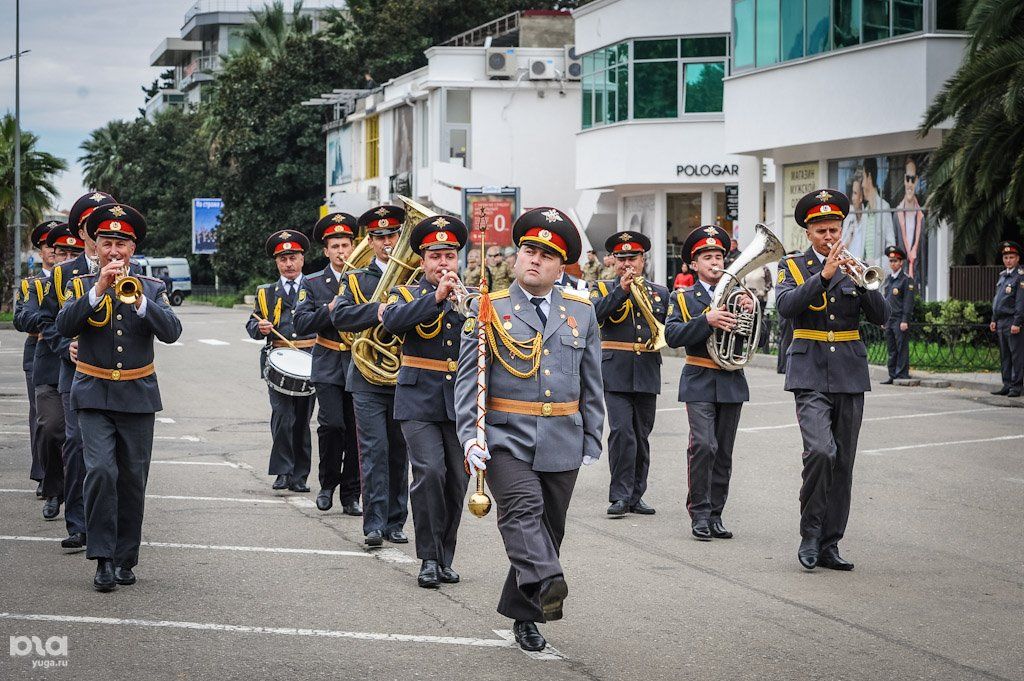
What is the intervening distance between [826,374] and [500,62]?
138 feet

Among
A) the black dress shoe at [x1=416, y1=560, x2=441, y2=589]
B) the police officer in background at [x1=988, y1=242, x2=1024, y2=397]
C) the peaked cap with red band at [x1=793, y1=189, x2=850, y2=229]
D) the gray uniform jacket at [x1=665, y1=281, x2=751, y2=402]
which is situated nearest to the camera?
the black dress shoe at [x1=416, y1=560, x2=441, y2=589]

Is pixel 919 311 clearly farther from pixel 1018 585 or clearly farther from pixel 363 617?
pixel 363 617

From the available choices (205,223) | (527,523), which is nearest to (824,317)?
(527,523)

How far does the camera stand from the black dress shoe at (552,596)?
659 centimetres

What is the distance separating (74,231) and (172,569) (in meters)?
2.20

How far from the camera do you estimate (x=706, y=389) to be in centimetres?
1045

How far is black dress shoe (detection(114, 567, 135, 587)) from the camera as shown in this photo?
842 centimetres

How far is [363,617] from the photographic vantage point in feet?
25.0

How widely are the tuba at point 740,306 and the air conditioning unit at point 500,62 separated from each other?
133ft

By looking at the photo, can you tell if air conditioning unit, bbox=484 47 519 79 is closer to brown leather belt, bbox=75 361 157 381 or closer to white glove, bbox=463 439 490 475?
brown leather belt, bbox=75 361 157 381

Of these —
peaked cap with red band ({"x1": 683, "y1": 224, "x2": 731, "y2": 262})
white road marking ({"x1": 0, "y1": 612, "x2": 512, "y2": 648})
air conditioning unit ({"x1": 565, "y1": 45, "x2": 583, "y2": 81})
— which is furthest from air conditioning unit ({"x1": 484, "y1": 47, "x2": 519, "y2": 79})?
white road marking ({"x1": 0, "y1": 612, "x2": 512, "y2": 648})

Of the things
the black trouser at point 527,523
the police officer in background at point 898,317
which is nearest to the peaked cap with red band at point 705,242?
the black trouser at point 527,523

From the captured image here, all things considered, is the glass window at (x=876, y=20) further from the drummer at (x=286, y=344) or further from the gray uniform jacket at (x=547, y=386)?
the gray uniform jacket at (x=547, y=386)

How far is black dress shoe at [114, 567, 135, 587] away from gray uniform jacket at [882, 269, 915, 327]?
15.9 metres
